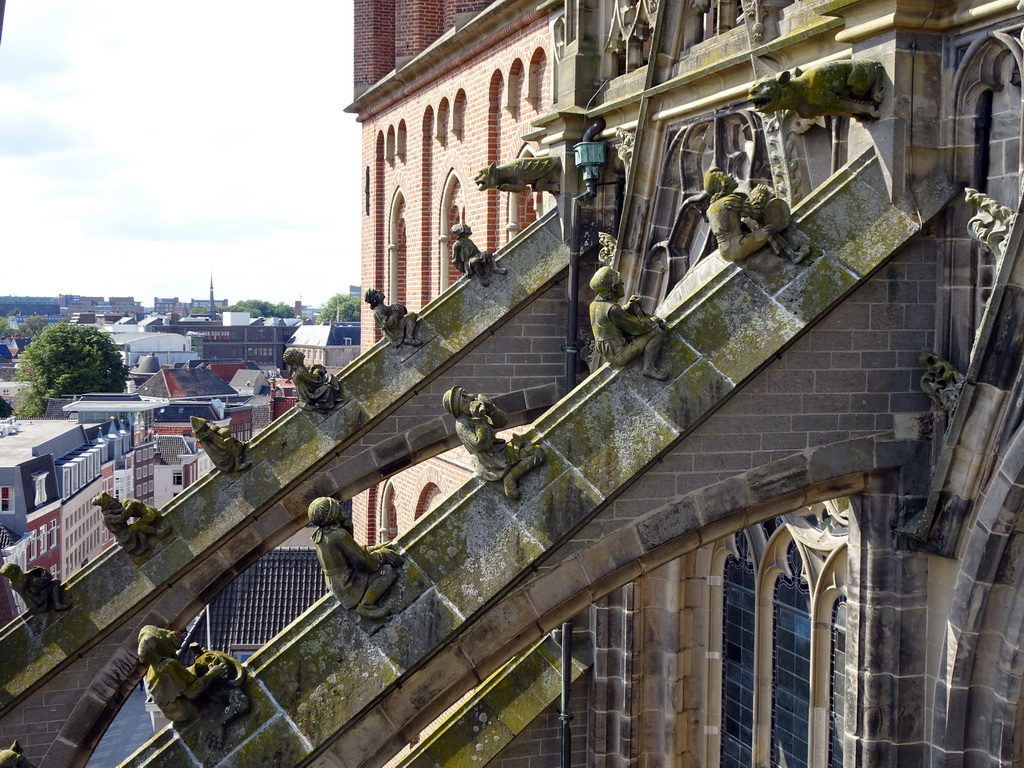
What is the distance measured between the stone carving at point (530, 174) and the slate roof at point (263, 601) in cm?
1879

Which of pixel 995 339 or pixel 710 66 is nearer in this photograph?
pixel 995 339

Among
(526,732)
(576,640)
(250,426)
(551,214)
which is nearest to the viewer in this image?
(526,732)

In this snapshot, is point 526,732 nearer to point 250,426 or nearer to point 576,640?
point 576,640

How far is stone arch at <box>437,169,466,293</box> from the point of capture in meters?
21.7

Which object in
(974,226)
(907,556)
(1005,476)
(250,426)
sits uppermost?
(974,226)

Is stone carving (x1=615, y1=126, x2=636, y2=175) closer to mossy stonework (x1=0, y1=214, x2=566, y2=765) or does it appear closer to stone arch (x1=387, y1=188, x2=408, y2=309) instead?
mossy stonework (x1=0, y1=214, x2=566, y2=765)

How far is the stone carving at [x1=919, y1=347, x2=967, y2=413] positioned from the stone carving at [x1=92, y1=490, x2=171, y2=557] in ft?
23.2

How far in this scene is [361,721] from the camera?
682 cm

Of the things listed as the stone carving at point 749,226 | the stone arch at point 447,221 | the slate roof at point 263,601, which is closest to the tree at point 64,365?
the slate roof at point 263,601

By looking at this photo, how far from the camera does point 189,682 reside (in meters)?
6.88

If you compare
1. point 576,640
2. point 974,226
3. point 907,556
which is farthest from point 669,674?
point 974,226

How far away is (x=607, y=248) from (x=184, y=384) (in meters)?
92.5

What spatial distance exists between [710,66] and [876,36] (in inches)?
81.2

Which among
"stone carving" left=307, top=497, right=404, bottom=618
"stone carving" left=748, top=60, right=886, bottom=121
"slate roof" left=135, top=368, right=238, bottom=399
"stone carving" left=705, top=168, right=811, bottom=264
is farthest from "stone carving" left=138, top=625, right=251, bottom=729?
"slate roof" left=135, top=368, right=238, bottom=399
